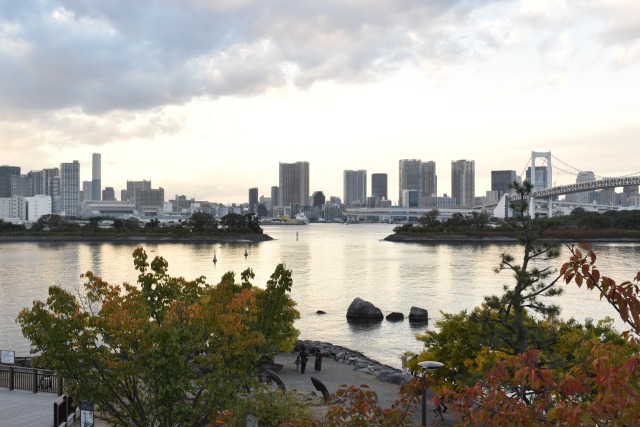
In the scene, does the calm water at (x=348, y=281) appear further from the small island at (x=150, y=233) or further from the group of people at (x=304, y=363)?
the small island at (x=150, y=233)

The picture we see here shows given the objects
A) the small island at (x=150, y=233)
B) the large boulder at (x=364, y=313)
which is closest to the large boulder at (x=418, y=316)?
the large boulder at (x=364, y=313)

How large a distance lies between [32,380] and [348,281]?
30328 millimetres

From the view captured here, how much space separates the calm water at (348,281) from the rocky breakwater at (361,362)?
1579 millimetres

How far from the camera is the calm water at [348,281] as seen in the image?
2516 cm

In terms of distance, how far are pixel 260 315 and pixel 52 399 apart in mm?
4974

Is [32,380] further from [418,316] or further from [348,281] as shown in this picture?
[348,281]

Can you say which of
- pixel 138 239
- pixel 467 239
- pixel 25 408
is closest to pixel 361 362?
pixel 25 408

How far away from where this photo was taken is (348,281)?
42.4 metres

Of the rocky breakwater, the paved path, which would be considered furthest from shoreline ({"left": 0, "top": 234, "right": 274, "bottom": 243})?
the paved path

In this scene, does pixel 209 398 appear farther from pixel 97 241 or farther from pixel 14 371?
pixel 97 241

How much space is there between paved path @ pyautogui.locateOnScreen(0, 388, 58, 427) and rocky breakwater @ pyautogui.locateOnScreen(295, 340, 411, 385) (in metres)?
8.02

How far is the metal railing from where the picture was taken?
506 inches

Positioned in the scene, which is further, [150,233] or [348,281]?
[150,233]

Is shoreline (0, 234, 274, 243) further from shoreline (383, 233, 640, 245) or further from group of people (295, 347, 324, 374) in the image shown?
group of people (295, 347, 324, 374)
